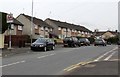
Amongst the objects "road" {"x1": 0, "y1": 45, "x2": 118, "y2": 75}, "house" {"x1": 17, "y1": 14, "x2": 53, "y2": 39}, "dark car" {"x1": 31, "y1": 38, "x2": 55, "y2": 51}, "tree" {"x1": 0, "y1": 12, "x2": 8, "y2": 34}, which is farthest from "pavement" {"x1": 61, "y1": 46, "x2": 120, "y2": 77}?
"house" {"x1": 17, "y1": 14, "x2": 53, "y2": 39}

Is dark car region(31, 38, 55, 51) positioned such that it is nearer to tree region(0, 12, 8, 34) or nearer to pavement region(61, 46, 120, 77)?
tree region(0, 12, 8, 34)

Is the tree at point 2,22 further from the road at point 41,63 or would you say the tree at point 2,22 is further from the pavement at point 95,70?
the pavement at point 95,70

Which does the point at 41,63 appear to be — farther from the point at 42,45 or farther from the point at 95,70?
the point at 42,45

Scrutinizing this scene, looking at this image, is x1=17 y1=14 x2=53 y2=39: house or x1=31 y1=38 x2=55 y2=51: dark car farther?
x1=17 y1=14 x2=53 y2=39: house

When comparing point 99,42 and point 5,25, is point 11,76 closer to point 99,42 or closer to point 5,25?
point 5,25

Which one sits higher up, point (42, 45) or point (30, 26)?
point (30, 26)

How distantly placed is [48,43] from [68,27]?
6855 cm

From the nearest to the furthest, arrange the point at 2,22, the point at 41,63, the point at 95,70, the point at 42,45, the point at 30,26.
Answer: the point at 95,70, the point at 41,63, the point at 2,22, the point at 42,45, the point at 30,26

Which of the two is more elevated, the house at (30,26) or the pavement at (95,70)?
the house at (30,26)

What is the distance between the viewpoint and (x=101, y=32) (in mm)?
179125

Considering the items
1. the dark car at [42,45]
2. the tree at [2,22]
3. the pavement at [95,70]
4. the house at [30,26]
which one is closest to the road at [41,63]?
the pavement at [95,70]

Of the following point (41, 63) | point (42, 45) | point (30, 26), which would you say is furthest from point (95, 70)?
point (30, 26)

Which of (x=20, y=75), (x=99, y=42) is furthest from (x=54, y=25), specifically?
(x=20, y=75)

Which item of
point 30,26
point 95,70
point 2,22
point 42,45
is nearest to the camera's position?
point 95,70
